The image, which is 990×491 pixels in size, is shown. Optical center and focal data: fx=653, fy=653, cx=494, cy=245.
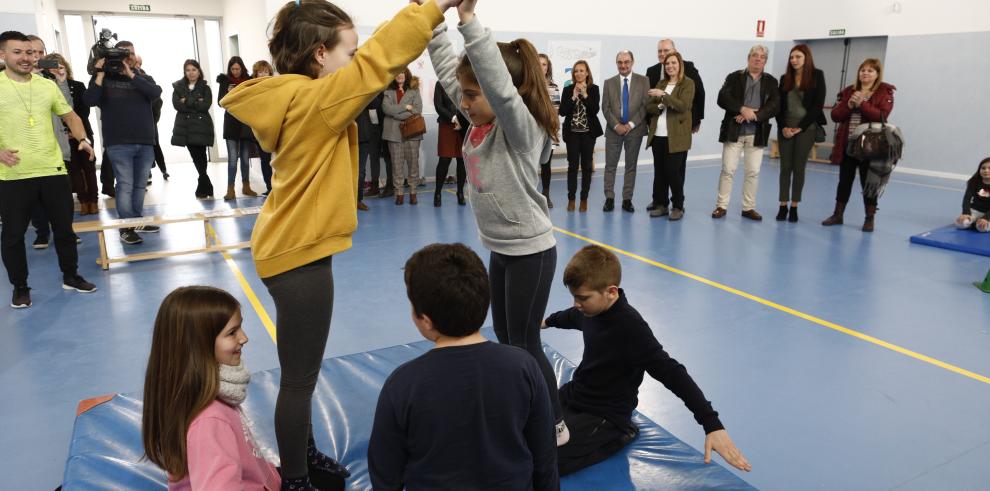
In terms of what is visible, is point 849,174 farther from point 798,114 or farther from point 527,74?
point 527,74

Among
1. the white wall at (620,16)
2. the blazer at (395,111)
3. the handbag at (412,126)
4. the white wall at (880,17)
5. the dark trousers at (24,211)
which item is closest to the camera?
the dark trousers at (24,211)

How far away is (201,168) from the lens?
25.9 feet

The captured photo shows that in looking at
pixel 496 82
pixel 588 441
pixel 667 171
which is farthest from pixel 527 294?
pixel 667 171

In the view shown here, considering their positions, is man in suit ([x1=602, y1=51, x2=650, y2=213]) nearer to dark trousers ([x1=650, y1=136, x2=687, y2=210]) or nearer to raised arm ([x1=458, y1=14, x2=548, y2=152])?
dark trousers ([x1=650, y1=136, x2=687, y2=210])

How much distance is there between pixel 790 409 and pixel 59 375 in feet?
11.5

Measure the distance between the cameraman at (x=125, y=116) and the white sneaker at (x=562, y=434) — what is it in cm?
478

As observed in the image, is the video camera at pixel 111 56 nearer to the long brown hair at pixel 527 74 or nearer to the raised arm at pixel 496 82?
the long brown hair at pixel 527 74

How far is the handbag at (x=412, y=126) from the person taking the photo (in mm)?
7586

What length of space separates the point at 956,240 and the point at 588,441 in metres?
5.06

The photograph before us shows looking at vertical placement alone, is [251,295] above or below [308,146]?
below

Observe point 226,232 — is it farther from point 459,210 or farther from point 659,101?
point 659,101

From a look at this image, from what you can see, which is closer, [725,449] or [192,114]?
[725,449]

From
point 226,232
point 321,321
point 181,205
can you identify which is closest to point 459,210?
point 226,232

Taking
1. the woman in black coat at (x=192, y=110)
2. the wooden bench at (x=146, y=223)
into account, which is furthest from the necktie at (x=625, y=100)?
the woman in black coat at (x=192, y=110)
